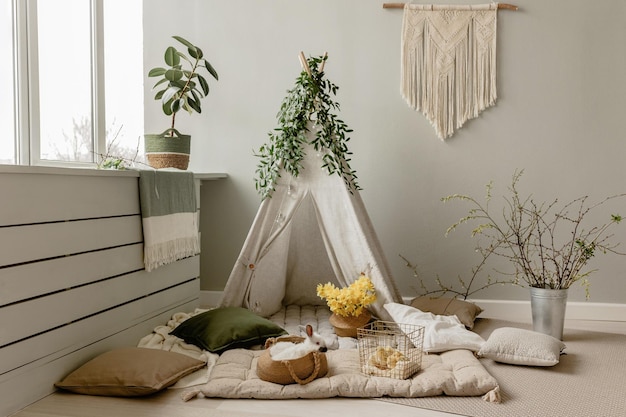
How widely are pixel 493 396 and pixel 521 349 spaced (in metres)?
0.48

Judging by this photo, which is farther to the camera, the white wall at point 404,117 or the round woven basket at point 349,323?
the white wall at point 404,117

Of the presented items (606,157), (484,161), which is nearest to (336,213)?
(484,161)

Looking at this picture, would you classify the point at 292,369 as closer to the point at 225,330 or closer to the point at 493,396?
the point at 225,330

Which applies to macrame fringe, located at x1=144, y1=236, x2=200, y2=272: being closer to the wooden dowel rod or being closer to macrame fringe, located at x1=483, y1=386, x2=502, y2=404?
macrame fringe, located at x1=483, y1=386, x2=502, y2=404

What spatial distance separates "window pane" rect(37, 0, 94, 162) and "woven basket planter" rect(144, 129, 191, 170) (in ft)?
1.03

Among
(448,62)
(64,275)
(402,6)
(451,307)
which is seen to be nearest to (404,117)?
(448,62)

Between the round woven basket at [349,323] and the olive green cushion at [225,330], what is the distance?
0.28 m

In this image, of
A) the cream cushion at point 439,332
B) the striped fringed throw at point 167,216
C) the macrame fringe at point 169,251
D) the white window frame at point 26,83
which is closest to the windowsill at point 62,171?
the striped fringed throw at point 167,216

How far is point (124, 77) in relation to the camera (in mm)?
3879

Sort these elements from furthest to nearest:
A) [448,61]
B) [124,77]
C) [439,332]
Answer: [124,77] → [448,61] → [439,332]

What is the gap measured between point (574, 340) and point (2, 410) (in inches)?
101

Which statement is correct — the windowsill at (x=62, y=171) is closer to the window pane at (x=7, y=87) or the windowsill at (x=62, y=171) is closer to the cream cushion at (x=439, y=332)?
the window pane at (x=7, y=87)

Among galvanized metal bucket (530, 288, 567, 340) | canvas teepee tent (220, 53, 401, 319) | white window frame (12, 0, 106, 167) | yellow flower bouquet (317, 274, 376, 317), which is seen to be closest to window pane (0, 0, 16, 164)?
white window frame (12, 0, 106, 167)

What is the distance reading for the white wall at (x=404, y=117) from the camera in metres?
3.60
